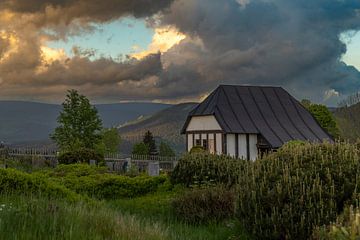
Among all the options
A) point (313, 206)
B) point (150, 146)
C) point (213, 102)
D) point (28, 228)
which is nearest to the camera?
point (28, 228)

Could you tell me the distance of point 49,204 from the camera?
775 centimetres

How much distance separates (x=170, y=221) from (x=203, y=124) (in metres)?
28.0

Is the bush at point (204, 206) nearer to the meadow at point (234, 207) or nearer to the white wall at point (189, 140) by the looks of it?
the meadow at point (234, 207)

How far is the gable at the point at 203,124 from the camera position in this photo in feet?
126

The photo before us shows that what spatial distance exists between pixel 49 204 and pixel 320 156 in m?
5.16

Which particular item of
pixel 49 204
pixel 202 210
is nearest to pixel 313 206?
pixel 202 210

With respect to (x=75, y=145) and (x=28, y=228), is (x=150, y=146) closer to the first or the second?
(x=75, y=145)

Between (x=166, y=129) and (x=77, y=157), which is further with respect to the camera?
(x=166, y=129)

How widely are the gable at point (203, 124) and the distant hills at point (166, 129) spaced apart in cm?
4252

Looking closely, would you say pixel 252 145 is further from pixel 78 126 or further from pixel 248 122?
pixel 78 126

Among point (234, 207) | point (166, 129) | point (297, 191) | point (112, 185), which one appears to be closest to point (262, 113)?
point (112, 185)

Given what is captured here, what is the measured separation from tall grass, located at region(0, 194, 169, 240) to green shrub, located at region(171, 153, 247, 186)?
740 centimetres

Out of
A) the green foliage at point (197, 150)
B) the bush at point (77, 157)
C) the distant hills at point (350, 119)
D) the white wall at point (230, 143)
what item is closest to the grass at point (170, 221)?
the green foliage at point (197, 150)

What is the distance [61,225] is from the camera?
266 inches
